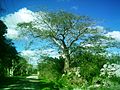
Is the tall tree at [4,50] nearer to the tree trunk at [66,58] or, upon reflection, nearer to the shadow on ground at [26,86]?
the shadow on ground at [26,86]

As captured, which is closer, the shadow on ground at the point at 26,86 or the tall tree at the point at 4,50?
the shadow on ground at the point at 26,86

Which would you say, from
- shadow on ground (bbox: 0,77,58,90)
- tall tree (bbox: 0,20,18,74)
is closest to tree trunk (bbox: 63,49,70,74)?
shadow on ground (bbox: 0,77,58,90)

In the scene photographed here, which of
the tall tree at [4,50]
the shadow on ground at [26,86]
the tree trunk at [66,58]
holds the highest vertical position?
the tall tree at [4,50]

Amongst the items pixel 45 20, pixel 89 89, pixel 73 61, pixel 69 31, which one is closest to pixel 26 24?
pixel 45 20

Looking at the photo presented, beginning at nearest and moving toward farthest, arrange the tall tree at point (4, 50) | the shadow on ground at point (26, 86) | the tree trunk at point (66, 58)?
1. the shadow on ground at point (26, 86)
2. the tree trunk at point (66, 58)
3. the tall tree at point (4, 50)

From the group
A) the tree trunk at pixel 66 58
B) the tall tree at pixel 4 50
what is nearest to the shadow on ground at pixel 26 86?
the tree trunk at pixel 66 58

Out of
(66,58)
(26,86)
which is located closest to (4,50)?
(66,58)

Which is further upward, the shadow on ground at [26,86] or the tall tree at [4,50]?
the tall tree at [4,50]

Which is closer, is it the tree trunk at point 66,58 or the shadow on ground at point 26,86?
the shadow on ground at point 26,86

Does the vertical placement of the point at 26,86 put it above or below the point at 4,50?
below

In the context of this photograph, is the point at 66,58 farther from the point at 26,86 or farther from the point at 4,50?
the point at 26,86

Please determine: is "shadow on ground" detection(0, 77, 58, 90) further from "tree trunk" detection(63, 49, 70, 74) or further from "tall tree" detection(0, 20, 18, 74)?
"tall tree" detection(0, 20, 18, 74)

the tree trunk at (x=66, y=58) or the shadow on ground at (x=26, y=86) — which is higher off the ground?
the tree trunk at (x=66, y=58)

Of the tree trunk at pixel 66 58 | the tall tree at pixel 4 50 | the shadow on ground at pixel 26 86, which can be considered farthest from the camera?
the tall tree at pixel 4 50
